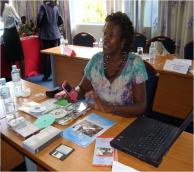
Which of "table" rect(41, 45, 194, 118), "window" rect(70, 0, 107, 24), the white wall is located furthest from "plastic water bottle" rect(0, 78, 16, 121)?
"window" rect(70, 0, 107, 24)

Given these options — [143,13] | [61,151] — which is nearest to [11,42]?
[143,13]

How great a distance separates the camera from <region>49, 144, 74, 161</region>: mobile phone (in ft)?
3.37

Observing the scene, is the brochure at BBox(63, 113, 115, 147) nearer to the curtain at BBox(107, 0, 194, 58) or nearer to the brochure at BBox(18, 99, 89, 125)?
the brochure at BBox(18, 99, 89, 125)

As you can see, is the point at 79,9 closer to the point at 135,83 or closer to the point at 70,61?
the point at 70,61

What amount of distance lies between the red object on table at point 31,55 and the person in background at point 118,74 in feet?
9.68

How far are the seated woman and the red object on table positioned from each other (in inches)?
116

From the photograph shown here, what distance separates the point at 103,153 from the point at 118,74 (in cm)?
63

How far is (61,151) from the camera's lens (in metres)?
1.06

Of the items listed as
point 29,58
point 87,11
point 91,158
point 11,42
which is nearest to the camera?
point 91,158

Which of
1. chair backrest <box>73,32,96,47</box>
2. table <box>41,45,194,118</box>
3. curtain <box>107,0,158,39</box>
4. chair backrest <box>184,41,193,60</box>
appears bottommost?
table <box>41,45,194,118</box>

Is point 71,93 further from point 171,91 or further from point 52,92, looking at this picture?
point 171,91

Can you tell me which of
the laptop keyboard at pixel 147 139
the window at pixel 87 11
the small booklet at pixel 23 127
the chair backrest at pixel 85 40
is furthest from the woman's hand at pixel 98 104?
the window at pixel 87 11

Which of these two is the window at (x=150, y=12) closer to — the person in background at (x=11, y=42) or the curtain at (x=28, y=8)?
the person in background at (x=11, y=42)

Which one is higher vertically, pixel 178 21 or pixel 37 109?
pixel 178 21
